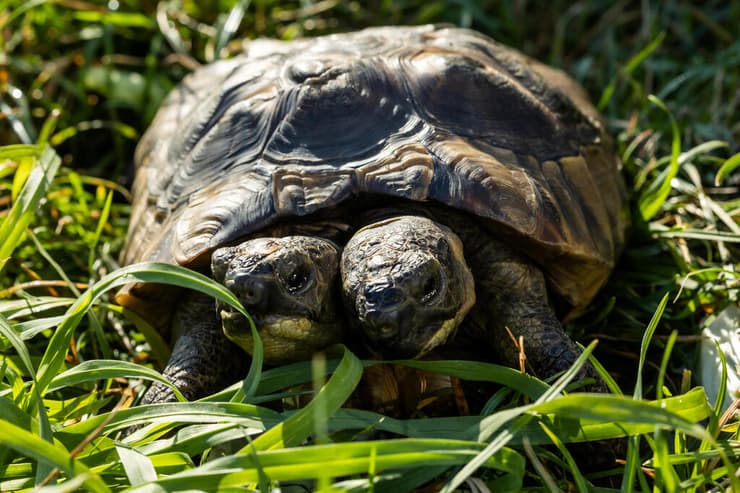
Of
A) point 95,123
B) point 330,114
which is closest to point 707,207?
point 330,114

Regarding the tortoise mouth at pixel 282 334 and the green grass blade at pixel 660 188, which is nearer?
the tortoise mouth at pixel 282 334

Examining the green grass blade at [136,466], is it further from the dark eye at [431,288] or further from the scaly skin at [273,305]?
the dark eye at [431,288]

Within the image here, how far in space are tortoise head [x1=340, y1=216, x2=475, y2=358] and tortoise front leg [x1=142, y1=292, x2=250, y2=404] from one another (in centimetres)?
54

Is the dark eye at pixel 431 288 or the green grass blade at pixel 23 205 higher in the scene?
the dark eye at pixel 431 288

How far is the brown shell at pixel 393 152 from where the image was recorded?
2717mm

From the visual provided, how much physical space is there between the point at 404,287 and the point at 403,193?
1.56 ft

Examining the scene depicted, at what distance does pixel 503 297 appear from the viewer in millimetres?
2861

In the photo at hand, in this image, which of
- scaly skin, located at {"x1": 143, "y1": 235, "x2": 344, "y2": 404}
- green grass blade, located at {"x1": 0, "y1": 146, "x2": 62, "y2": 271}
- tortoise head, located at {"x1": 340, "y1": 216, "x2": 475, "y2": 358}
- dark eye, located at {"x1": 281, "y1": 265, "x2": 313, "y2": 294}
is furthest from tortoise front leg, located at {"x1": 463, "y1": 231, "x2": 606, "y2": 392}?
green grass blade, located at {"x1": 0, "y1": 146, "x2": 62, "y2": 271}

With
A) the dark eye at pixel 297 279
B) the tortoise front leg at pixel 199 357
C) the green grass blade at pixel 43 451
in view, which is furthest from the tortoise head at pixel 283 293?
the green grass blade at pixel 43 451

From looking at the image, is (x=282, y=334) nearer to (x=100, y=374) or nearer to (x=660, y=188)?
(x=100, y=374)

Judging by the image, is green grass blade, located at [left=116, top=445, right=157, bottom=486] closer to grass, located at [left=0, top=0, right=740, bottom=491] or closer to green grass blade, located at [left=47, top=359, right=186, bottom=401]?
grass, located at [left=0, top=0, right=740, bottom=491]

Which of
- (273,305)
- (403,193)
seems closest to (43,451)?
(273,305)

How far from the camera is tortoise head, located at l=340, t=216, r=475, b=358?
2262 mm

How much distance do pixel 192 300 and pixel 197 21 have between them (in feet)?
9.70
